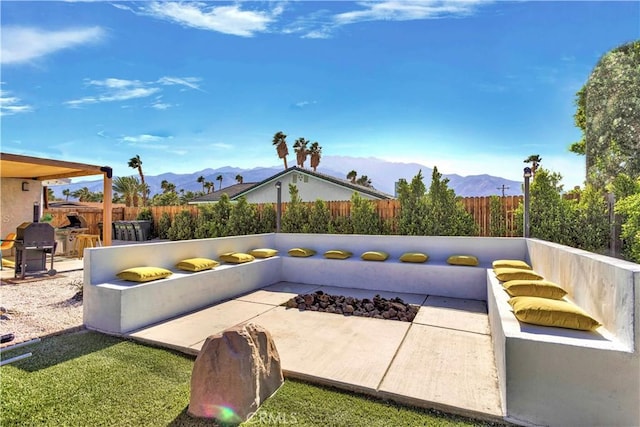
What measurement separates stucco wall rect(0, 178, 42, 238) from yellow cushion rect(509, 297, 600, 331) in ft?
41.0

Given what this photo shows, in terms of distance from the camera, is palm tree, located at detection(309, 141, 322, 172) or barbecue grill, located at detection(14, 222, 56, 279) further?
palm tree, located at detection(309, 141, 322, 172)

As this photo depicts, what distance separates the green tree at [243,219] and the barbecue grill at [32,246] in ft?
16.9

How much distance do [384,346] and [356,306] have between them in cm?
150

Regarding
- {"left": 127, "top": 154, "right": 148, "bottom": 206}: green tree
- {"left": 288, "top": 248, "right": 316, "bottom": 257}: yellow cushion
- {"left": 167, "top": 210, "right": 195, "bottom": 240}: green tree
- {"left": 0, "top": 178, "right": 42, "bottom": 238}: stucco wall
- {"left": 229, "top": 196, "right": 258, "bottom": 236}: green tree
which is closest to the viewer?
{"left": 288, "top": 248, "right": 316, "bottom": 257}: yellow cushion

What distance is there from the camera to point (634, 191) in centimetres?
650

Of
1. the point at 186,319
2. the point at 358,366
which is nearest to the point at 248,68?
the point at 186,319

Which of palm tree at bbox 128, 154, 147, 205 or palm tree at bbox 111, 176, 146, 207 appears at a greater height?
palm tree at bbox 128, 154, 147, 205

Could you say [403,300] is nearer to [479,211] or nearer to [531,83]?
[479,211]

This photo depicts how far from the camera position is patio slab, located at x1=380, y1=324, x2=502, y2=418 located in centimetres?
232

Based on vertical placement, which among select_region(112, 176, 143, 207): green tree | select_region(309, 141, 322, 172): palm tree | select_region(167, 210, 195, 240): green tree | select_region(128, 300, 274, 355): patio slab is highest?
select_region(309, 141, 322, 172): palm tree

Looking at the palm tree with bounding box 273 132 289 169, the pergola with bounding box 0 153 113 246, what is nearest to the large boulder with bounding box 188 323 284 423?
the pergola with bounding box 0 153 113 246

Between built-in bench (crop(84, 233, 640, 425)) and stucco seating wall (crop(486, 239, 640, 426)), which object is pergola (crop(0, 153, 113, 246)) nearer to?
built-in bench (crop(84, 233, 640, 425))

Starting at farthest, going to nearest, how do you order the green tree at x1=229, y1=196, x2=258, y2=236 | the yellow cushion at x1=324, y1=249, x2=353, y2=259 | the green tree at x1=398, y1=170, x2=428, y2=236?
1. the green tree at x1=229, y1=196, x2=258, y2=236
2. the green tree at x1=398, y1=170, x2=428, y2=236
3. the yellow cushion at x1=324, y1=249, x2=353, y2=259

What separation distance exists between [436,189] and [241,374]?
24.8 ft
